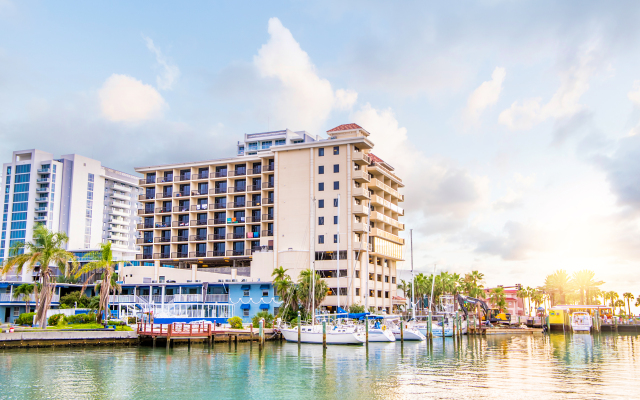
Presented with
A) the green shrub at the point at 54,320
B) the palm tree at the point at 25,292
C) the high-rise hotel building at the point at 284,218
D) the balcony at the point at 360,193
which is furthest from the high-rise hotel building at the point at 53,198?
the green shrub at the point at 54,320

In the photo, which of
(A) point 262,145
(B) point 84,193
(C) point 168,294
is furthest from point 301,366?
(B) point 84,193

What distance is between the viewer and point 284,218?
102m

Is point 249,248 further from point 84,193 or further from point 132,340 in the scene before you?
point 84,193

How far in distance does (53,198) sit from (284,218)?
334 feet

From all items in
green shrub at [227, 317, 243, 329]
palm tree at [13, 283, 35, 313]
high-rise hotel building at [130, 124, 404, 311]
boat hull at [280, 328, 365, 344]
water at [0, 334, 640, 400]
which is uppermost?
high-rise hotel building at [130, 124, 404, 311]

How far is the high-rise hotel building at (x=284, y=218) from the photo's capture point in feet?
314

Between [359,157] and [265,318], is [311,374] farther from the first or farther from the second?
[359,157]

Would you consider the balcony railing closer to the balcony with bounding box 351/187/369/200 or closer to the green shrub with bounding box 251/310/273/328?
the balcony with bounding box 351/187/369/200

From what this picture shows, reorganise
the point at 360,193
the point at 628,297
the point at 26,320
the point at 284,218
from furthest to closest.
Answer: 1. the point at 628,297
2. the point at 284,218
3. the point at 360,193
4. the point at 26,320

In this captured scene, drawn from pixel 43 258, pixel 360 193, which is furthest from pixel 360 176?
pixel 43 258

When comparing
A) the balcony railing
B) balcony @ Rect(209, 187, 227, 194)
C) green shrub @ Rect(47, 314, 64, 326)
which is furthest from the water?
the balcony railing

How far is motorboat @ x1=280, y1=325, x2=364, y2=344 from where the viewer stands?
6388cm

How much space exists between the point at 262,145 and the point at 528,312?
264ft

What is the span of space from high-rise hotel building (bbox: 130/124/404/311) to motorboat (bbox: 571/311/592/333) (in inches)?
1304
